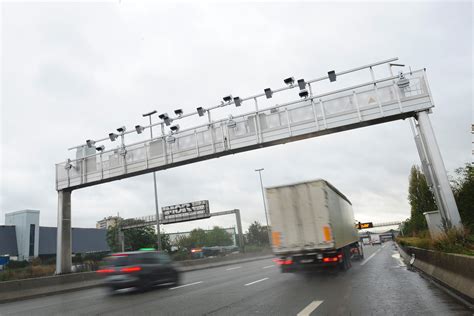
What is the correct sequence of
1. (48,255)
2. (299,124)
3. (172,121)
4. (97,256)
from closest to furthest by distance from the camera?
(299,124) → (172,121) → (97,256) → (48,255)

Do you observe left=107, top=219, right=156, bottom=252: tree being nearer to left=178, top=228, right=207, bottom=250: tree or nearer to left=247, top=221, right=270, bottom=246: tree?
left=178, top=228, right=207, bottom=250: tree

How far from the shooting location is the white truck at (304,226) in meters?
13.5

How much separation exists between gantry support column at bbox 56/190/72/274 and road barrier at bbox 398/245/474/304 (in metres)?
21.2

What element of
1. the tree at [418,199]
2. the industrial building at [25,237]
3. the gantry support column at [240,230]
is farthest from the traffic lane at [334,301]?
the industrial building at [25,237]

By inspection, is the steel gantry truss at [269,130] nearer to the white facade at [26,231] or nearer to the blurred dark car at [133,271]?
the blurred dark car at [133,271]

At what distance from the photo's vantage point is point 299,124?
1911 cm

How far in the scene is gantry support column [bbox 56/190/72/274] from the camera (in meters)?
23.9

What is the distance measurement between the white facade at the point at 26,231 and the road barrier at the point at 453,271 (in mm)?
64563

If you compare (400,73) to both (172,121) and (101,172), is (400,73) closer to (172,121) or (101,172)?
(172,121)

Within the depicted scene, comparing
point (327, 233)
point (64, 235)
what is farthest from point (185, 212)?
point (327, 233)

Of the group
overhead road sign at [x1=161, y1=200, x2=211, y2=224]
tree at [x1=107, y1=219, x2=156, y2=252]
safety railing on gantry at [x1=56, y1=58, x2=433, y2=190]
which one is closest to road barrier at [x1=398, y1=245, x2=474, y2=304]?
safety railing on gantry at [x1=56, y1=58, x2=433, y2=190]

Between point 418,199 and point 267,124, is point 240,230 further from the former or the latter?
point 267,124

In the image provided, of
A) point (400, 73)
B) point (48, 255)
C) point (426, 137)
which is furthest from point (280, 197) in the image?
point (48, 255)

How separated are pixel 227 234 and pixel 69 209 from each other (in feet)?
362
